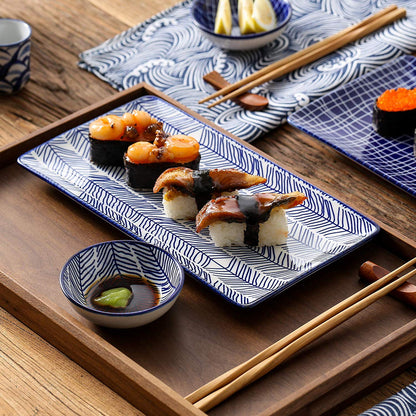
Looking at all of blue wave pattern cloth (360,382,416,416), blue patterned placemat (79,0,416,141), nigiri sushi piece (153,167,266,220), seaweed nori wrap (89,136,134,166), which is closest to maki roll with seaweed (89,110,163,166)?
seaweed nori wrap (89,136,134,166)

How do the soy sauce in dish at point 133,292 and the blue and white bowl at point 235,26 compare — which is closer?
the soy sauce in dish at point 133,292

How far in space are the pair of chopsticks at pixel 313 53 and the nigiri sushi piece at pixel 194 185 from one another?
1.78 feet

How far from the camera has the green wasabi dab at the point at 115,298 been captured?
153 centimetres

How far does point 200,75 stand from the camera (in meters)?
2.52

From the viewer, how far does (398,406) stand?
1407 millimetres

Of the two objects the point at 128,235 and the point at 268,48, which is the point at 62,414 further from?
the point at 268,48

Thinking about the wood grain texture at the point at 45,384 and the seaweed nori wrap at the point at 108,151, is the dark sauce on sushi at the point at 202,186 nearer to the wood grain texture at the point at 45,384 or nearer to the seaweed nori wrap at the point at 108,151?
the seaweed nori wrap at the point at 108,151

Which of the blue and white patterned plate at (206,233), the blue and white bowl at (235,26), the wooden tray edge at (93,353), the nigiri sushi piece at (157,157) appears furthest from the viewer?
the blue and white bowl at (235,26)

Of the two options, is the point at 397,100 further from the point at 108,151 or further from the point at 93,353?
the point at 93,353

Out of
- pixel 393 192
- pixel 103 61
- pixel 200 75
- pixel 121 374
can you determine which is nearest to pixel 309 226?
pixel 393 192

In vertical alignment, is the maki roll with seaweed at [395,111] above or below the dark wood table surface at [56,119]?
above

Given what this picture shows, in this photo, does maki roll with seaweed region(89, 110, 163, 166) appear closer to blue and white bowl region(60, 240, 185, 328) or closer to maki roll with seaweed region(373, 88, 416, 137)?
blue and white bowl region(60, 240, 185, 328)

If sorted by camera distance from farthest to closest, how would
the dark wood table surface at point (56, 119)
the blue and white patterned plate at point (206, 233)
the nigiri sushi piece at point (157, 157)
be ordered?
the nigiri sushi piece at point (157, 157) < the blue and white patterned plate at point (206, 233) < the dark wood table surface at point (56, 119)

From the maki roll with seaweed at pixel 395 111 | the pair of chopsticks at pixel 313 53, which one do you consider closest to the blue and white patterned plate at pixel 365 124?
the maki roll with seaweed at pixel 395 111
